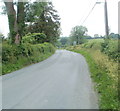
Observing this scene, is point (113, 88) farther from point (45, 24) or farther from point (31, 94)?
point (45, 24)

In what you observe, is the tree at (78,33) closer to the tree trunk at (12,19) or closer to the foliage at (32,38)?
the foliage at (32,38)

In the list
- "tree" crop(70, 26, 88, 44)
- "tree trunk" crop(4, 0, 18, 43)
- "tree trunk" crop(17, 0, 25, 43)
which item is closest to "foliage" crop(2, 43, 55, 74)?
"tree trunk" crop(4, 0, 18, 43)

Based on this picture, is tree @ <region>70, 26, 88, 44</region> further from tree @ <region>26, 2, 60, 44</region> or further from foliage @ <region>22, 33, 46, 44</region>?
foliage @ <region>22, 33, 46, 44</region>

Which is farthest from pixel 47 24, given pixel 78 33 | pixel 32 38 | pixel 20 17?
pixel 78 33

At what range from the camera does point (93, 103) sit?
5.11 meters

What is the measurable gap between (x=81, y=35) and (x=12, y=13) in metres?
72.6

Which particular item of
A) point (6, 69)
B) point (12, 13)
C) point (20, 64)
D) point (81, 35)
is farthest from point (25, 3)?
point (81, 35)

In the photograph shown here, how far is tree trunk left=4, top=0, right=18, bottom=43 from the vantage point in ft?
53.2

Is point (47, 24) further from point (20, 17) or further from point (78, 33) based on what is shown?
point (78, 33)

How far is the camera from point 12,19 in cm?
1630

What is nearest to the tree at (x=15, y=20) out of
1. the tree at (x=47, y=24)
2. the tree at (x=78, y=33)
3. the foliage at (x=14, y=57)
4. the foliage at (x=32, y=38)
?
the foliage at (x=14, y=57)

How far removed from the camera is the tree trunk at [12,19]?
16.2m

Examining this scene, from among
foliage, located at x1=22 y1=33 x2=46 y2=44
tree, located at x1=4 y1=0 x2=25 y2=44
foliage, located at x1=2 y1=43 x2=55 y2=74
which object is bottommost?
foliage, located at x1=2 y1=43 x2=55 y2=74

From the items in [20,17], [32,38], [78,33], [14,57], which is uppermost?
[78,33]
